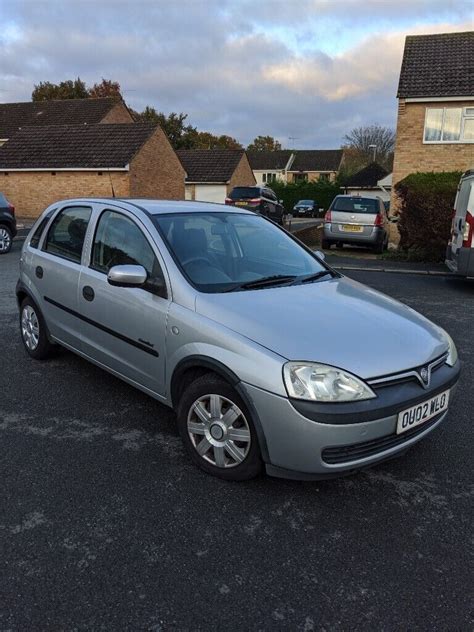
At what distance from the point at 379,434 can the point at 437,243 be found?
36.9 feet

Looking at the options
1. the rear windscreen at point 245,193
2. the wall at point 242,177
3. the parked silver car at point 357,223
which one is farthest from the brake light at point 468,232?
the wall at point 242,177

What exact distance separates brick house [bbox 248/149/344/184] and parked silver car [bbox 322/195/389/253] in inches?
2217

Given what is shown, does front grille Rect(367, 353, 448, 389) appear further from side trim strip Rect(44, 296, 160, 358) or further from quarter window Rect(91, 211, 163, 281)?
quarter window Rect(91, 211, 163, 281)

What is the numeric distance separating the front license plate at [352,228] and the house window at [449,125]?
8457 mm

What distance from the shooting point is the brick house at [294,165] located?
70.0 m

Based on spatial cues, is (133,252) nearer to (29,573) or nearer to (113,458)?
(113,458)

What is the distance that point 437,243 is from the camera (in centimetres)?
1281

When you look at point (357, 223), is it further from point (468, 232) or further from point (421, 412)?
point (421, 412)

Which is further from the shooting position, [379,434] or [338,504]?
[338,504]

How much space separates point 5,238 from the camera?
13.3m

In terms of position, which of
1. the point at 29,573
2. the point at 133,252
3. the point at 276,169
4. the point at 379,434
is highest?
the point at 276,169

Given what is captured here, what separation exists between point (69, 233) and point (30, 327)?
3.92 feet

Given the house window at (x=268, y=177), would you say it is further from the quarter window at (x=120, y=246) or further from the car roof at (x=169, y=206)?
the quarter window at (x=120, y=246)

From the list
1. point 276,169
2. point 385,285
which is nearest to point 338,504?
point 385,285
